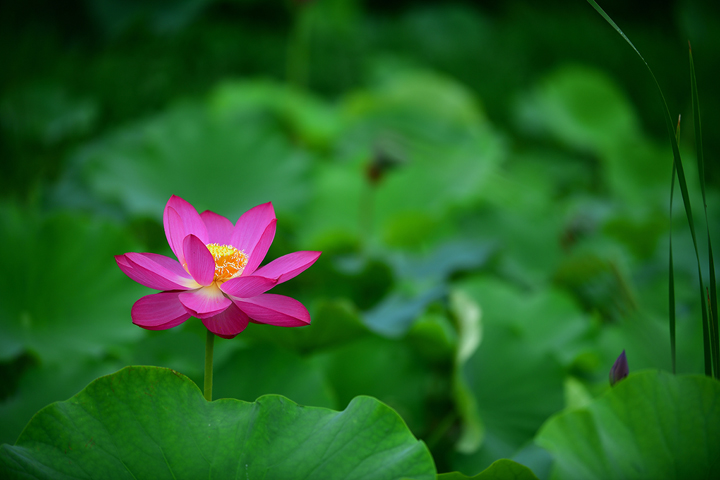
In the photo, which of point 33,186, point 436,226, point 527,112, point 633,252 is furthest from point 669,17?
point 33,186

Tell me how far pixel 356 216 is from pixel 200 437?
3.26 feet

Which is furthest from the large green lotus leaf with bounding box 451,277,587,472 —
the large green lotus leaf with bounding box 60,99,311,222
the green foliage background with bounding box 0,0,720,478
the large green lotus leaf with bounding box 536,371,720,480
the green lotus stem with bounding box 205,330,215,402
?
the large green lotus leaf with bounding box 60,99,311,222

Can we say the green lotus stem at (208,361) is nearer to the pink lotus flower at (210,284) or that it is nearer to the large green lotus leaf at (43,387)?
the pink lotus flower at (210,284)

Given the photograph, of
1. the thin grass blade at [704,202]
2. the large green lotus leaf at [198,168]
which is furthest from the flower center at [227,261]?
the large green lotus leaf at [198,168]

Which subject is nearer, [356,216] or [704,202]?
[704,202]

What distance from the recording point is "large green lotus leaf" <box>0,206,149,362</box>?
69 centimetres

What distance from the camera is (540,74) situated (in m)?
2.88

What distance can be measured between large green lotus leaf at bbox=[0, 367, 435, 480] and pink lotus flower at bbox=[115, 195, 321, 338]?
69 millimetres

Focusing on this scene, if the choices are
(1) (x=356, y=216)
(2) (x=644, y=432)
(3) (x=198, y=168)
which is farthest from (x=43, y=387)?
(1) (x=356, y=216)

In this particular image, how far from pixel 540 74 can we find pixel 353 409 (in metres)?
2.84

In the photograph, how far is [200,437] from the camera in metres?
0.38

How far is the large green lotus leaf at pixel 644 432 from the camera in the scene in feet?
1.37

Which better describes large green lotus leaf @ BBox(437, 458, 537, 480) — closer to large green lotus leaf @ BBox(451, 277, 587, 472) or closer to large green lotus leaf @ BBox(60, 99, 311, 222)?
large green lotus leaf @ BBox(451, 277, 587, 472)

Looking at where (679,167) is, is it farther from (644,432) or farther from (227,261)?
(227,261)
